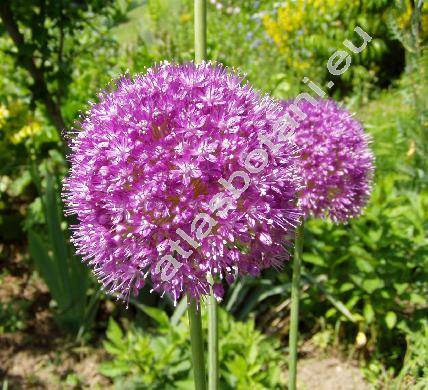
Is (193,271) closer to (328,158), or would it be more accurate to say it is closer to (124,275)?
(124,275)

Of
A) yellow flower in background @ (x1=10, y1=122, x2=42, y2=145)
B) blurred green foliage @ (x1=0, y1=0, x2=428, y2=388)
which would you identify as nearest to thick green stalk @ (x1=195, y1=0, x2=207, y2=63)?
blurred green foliage @ (x1=0, y1=0, x2=428, y2=388)

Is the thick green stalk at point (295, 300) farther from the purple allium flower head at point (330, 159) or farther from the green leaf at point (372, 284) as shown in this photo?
the green leaf at point (372, 284)

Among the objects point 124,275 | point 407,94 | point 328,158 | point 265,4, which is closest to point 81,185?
point 124,275

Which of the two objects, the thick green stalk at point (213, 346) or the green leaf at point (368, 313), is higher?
the thick green stalk at point (213, 346)

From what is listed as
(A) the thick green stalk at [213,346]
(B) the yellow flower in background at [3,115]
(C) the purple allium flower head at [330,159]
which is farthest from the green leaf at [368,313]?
(B) the yellow flower in background at [3,115]

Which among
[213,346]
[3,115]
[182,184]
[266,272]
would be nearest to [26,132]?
[3,115]

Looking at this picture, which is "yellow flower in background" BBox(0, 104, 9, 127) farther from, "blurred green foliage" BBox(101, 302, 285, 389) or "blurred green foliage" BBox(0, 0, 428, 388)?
"blurred green foliage" BBox(101, 302, 285, 389)

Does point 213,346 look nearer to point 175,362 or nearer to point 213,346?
point 213,346
